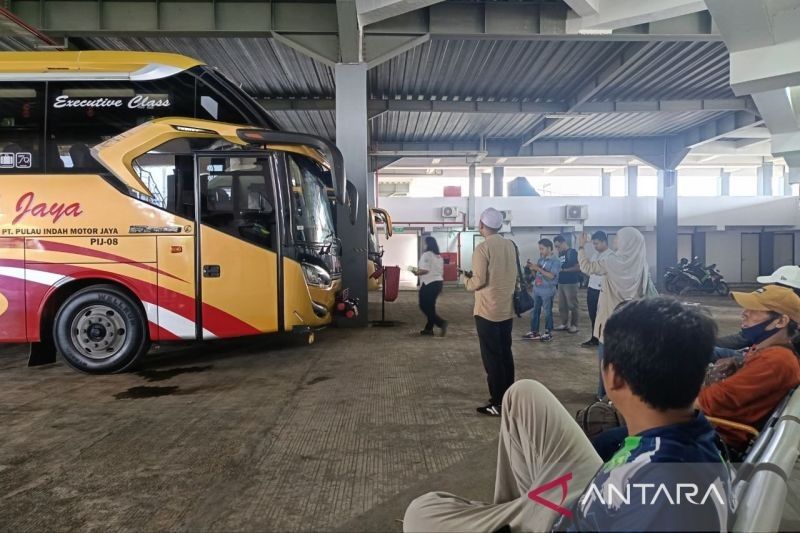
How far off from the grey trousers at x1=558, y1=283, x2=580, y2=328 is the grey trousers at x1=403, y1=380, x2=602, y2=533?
7.52 metres

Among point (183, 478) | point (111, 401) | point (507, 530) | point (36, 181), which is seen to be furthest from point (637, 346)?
point (36, 181)

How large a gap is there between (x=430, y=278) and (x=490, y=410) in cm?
449

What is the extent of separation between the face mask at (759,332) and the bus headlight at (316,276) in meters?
5.27

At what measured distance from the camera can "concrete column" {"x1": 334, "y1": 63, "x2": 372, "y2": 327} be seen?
33.4 ft

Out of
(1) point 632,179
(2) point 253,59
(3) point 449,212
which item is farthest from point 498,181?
(2) point 253,59

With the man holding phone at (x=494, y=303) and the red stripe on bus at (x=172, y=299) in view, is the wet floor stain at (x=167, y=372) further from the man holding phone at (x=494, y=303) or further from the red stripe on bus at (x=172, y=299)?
the man holding phone at (x=494, y=303)

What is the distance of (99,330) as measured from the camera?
20.9 ft

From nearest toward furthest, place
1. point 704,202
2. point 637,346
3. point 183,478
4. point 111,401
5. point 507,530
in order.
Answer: point 637,346 → point 507,530 → point 183,478 → point 111,401 → point 704,202

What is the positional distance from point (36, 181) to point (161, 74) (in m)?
2.09

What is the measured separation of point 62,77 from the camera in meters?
6.39

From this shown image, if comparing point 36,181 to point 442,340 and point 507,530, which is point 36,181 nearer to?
point 442,340

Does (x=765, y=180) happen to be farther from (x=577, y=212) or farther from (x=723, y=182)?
(x=577, y=212)

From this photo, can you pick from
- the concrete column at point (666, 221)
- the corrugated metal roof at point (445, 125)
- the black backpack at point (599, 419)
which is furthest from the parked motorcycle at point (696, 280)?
the black backpack at point (599, 419)

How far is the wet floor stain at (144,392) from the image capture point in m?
5.28
